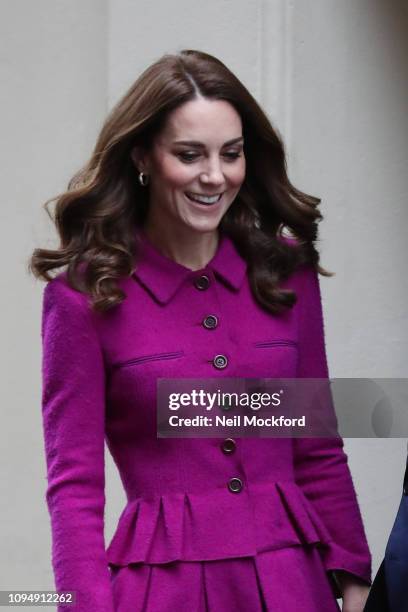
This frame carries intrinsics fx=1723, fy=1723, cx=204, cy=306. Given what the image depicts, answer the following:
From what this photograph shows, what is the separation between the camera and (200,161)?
3318 millimetres

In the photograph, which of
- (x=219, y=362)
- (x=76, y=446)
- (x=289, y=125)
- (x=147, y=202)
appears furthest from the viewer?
(x=289, y=125)

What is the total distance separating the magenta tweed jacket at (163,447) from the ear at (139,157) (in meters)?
0.14

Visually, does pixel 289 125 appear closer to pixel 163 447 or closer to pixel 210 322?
pixel 210 322

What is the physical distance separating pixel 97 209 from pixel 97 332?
0.27m

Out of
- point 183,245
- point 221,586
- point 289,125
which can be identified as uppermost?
point 289,125

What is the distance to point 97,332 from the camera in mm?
3316

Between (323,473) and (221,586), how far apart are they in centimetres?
37

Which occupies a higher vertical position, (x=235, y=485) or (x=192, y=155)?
(x=192, y=155)

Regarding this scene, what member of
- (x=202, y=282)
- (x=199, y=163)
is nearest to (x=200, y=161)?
(x=199, y=163)

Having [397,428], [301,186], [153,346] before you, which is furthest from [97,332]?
[301,186]

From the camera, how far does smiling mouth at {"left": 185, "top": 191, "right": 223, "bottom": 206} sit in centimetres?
333

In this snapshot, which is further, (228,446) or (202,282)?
(202,282)

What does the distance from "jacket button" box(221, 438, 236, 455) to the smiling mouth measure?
462 millimetres

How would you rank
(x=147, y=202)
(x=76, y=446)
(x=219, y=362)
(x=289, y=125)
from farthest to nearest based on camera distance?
(x=289, y=125) → (x=147, y=202) → (x=219, y=362) → (x=76, y=446)
